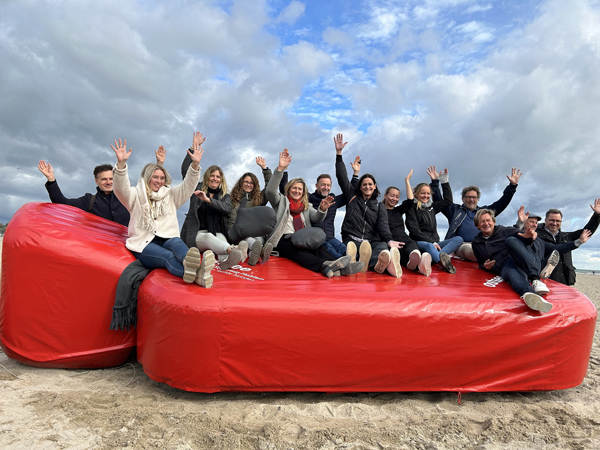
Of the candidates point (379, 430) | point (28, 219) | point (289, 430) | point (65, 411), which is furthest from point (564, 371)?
point (28, 219)

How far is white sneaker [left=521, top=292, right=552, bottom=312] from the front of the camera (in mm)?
3188

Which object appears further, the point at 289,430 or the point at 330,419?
the point at 330,419

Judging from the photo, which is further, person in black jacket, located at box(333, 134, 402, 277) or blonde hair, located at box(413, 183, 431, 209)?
blonde hair, located at box(413, 183, 431, 209)

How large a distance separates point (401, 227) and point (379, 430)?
2.61 m

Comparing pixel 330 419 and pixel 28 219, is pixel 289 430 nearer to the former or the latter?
pixel 330 419

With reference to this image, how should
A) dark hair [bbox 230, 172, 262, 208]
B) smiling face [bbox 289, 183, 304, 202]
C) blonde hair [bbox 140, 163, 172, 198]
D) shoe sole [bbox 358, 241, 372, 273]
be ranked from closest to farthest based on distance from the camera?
1. blonde hair [bbox 140, 163, 172, 198]
2. shoe sole [bbox 358, 241, 372, 273]
3. smiling face [bbox 289, 183, 304, 202]
4. dark hair [bbox 230, 172, 262, 208]

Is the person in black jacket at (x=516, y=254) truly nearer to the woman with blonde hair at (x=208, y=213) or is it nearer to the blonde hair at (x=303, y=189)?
the blonde hair at (x=303, y=189)

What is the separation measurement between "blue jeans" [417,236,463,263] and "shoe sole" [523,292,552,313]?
130 centimetres

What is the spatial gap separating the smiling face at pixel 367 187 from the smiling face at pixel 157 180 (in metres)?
2.18

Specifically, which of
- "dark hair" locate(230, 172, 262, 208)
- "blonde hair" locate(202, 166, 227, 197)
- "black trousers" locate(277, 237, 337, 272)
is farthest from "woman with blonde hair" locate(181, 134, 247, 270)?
"black trousers" locate(277, 237, 337, 272)

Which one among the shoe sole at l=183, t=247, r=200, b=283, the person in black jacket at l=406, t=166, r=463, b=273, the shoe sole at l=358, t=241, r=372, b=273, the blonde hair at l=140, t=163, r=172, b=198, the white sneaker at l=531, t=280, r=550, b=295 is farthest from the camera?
the person in black jacket at l=406, t=166, r=463, b=273

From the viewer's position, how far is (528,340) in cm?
322

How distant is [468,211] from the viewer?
16.9 ft

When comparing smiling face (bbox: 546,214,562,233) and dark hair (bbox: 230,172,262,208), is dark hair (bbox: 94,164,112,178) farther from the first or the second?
smiling face (bbox: 546,214,562,233)
